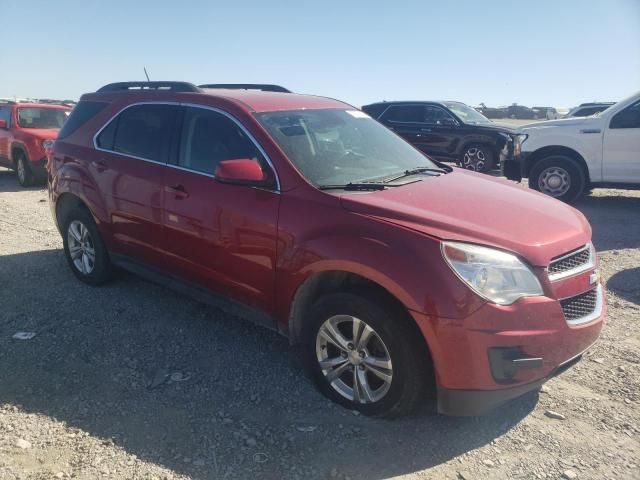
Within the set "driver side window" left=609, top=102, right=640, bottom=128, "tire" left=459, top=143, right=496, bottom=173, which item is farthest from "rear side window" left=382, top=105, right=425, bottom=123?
"driver side window" left=609, top=102, right=640, bottom=128

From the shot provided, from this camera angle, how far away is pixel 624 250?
6.34m

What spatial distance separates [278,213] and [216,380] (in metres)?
1.18

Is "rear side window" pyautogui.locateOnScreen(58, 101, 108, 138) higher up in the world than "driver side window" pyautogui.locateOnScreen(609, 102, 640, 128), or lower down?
lower down

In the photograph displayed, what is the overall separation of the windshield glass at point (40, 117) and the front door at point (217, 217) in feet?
30.4

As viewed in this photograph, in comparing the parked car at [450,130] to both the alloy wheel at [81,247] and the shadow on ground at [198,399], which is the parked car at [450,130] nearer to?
the alloy wheel at [81,247]

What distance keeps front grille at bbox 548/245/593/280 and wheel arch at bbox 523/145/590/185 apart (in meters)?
6.21

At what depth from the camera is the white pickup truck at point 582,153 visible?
8297mm

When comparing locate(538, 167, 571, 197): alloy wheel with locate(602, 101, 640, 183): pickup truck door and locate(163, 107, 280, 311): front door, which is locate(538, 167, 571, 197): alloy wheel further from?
locate(163, 107, 280, 311): front door

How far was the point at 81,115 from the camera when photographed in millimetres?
5051

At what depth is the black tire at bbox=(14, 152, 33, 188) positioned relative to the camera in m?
10.9

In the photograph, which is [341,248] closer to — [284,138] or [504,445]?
[284,138]

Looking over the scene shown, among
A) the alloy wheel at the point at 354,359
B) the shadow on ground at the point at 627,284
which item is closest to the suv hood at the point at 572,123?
the shadow on ground at the point at 627,284

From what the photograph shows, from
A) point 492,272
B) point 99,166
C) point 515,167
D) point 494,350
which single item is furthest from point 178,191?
point 515,167

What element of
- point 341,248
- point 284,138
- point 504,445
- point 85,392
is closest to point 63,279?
point 85,392
